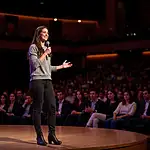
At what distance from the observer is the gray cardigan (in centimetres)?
336

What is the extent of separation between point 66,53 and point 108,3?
302cm

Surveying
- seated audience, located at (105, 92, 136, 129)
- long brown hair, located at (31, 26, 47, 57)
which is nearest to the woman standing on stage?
long brown hair, located at (31, 26, 47, 57)

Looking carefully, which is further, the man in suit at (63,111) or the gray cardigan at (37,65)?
the man in suit at (63,111)

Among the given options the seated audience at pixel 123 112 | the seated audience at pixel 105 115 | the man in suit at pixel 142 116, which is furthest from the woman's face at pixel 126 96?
the seated audience at pixel 105 115

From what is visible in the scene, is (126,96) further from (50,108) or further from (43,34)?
(43,34)

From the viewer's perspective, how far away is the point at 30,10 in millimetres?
15539

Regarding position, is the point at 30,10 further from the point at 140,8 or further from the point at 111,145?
the point at 111,145

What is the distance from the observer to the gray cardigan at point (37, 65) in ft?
11.0

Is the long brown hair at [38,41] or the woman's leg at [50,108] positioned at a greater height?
the long brown hair at [38,41]

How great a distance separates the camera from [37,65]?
337cm

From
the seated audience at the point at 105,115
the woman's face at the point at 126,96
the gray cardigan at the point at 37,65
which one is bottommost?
the seated audience at the point at 105,115

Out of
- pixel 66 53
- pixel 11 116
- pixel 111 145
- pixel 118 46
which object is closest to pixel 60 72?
pixel 66 53

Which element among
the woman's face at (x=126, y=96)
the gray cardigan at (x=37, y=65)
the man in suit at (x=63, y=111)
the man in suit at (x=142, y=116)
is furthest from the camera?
the man in suit at (x=63, y=111)

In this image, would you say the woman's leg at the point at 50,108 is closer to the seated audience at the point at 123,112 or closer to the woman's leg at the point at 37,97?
the woman's leg at the point at 37,97
